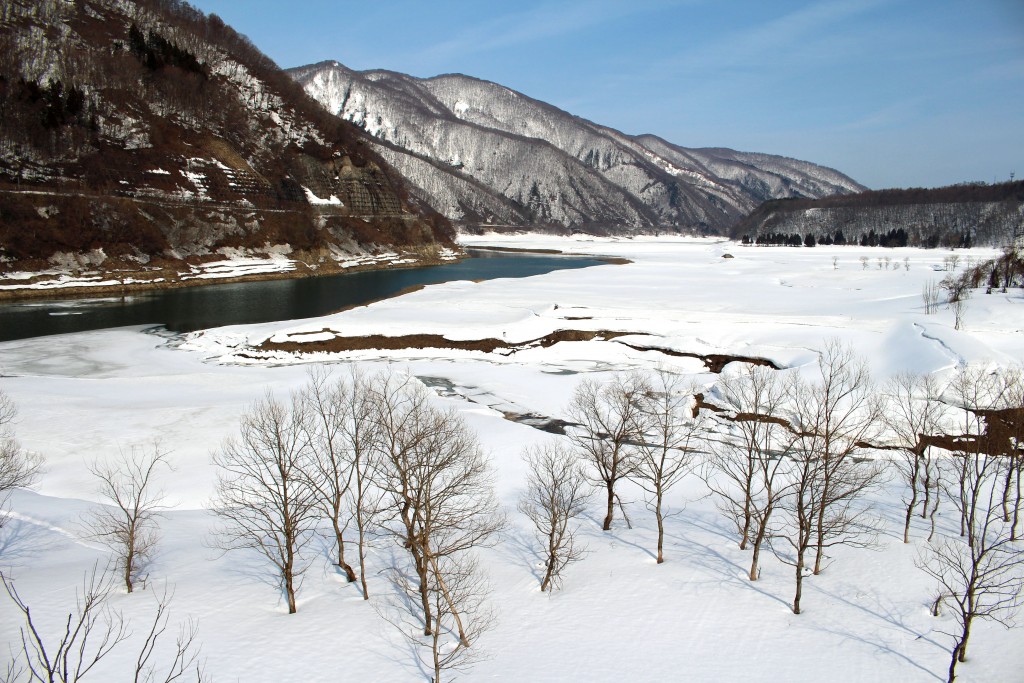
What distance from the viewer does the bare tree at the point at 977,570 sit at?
12.0m

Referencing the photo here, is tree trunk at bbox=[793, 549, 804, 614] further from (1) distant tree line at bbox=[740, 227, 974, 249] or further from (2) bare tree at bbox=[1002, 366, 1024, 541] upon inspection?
(1) distant tree line at bbox=[740, 227, 974, 249]

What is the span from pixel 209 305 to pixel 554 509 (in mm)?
46056

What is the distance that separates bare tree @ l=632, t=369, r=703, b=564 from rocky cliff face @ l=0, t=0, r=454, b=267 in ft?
196

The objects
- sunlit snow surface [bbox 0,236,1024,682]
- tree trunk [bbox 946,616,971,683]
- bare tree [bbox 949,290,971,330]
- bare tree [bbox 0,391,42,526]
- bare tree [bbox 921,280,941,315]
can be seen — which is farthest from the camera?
bare tree [bbox 921,280,941,315]

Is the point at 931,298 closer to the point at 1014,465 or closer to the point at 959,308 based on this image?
the point at 959,308

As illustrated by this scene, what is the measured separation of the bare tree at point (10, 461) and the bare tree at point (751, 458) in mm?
20667

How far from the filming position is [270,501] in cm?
1667

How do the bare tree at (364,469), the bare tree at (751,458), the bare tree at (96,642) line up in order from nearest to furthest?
the bare tree at (96,642) → the bare tree at (364,469) → the bare tree at (751,458)

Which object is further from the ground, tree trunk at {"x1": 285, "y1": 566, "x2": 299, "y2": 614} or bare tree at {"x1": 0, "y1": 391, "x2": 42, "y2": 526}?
bare tree at {"x1": 0, "y1": 391, "x2": 42, "y2": 526}

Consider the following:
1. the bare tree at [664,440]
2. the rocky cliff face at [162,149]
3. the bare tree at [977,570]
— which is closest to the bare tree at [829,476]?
the bare tree at [977,570]

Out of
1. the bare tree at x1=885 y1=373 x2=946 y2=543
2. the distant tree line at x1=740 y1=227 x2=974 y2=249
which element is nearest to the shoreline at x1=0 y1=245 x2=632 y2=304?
the bare tree at x1=885 y1=373 x2=946 y2=543

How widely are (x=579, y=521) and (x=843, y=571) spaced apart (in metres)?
7.75

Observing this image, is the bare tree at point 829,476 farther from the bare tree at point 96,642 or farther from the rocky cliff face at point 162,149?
the rocky cliff face at point 162,149

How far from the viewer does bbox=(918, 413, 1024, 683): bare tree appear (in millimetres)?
11953
